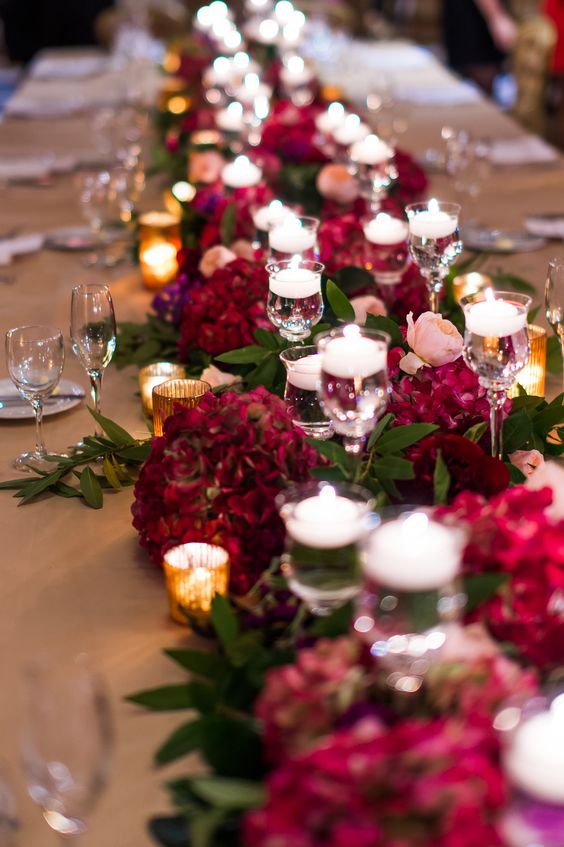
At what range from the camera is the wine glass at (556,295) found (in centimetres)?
157

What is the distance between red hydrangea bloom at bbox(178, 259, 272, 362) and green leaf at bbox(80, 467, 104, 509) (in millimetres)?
365

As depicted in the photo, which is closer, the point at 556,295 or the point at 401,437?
the point at 401,437

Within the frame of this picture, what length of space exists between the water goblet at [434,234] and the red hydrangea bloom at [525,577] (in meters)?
0.80

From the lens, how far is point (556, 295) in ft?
5.22

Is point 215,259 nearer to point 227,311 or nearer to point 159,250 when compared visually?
point 227,311

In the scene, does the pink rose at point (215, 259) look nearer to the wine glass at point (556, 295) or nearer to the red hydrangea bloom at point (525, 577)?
the wine glass at point (556, 295)

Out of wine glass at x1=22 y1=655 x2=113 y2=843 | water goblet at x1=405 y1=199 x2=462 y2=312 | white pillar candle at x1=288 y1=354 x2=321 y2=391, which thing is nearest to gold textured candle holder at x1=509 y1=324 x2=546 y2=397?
water goblet at x1=405 y1=199 x2=462 y2=312

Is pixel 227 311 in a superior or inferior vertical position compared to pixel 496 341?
inferior

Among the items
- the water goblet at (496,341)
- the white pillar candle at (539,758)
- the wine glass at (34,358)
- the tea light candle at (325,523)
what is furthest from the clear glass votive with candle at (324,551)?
the wine glass at (34,358)

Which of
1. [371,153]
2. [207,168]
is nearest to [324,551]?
[371,153]

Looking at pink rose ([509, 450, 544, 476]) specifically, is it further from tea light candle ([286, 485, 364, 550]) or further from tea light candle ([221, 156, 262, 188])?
tea light candle ([221, 156, 262, 188])

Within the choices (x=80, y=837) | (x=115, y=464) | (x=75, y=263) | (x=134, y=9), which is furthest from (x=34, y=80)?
(x=80, y=837)

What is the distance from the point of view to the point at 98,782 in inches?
32.0

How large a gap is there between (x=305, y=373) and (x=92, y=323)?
0.39 metres
